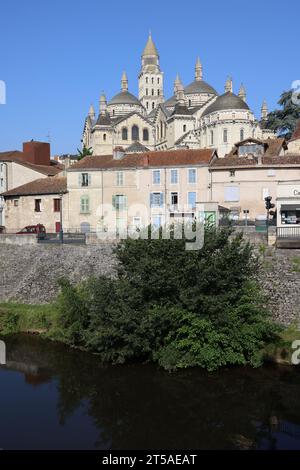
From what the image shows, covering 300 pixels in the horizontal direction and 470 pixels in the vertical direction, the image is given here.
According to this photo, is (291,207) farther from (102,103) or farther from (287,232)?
(102,103)

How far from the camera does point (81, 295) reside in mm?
25109

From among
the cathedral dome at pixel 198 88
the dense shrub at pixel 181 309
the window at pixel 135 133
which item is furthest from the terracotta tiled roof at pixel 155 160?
the cathedral dome at pixel 198 88

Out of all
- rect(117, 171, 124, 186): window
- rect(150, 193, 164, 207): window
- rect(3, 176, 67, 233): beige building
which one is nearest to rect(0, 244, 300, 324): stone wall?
rect(3, 176, 67, 233): beige building

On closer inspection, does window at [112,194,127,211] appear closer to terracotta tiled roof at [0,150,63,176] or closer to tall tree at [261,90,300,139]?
terracotta tiled roof at [0,150,63,176]

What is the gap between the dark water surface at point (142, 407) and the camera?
15584 mm

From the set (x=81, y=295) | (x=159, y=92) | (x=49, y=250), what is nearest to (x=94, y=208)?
(x=49, y=250)

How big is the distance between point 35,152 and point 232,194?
1091 inches

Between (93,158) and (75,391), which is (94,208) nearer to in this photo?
(93,158)

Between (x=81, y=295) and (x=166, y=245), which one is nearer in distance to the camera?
(x=166, y=245)

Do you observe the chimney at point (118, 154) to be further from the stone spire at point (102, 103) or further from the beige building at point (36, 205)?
the stone spire at point (102, 103)

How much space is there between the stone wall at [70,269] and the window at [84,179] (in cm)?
924

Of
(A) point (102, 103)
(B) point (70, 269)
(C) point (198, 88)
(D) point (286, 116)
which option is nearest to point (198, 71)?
(C) point (198, 88)

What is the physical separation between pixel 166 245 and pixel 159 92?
100655 mm
